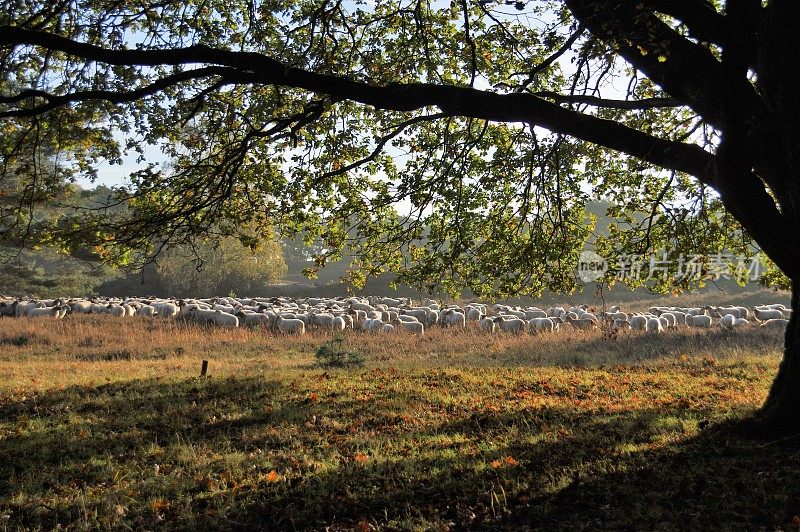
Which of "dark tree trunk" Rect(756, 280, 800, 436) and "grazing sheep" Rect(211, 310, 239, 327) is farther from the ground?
"dark tree trunk" Rect(756, 280, 800, 436)

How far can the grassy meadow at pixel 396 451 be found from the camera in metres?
5.54

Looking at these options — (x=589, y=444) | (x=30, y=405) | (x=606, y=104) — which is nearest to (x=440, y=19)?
(x=606, y=104)

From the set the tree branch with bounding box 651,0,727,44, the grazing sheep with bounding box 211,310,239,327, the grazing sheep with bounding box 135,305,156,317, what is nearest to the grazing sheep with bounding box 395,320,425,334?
the grazing sheep with bounding box 211,310,239,327

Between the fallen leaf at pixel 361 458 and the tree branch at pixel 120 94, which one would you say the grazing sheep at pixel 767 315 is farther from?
the tree branch at pixel 120 94

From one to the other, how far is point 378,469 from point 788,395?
18.6ft

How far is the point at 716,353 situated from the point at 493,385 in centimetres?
1145

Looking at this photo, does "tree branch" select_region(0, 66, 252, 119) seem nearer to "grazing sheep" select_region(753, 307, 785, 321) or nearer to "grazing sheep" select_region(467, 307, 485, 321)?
"grazing sheep" select_region(467, 307, 485, 321)

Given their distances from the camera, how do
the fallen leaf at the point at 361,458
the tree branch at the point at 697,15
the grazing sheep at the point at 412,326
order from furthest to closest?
the grazing sheep at the point at 412,326, the tree branch at the point at 697,15, the fallen leaf at the point at 361,458

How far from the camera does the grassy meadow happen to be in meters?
5.54

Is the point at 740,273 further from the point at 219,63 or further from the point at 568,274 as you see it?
the point at 219,63

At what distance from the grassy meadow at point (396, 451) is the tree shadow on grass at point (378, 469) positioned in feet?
0.09

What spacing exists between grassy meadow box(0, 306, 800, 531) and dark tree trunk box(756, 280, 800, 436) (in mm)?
438

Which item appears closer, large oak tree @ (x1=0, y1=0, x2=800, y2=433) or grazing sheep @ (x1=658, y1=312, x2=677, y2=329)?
large oak tree @ (x1=0, y1=0, x2=800, y2=433)

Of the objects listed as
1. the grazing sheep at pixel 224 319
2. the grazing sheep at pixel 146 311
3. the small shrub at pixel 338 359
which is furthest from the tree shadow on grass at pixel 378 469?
the grazing sheep at pixel 146 311
